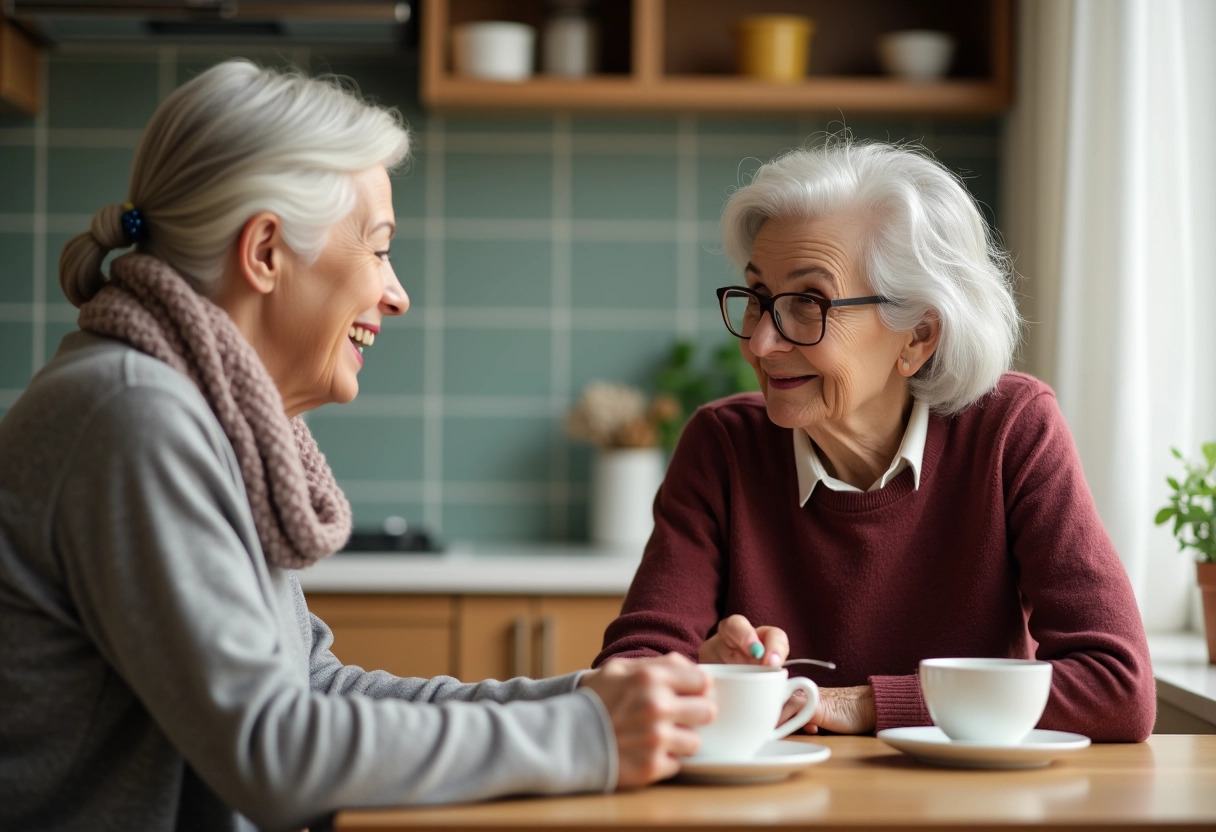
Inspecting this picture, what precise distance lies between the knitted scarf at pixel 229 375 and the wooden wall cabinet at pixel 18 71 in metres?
2.23

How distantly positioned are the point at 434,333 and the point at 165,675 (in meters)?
2.45

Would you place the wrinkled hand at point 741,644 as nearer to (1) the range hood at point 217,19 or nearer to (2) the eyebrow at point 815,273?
(2) the eyebrow at point 815,273

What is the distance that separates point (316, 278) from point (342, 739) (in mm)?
499

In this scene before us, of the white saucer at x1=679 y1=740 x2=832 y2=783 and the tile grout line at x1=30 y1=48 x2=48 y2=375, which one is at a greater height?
the tile grout line at x1=30 y1=48 x2=48 y2=375

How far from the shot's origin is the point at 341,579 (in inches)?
109

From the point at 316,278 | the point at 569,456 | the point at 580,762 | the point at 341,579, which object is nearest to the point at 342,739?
the point at 580,762

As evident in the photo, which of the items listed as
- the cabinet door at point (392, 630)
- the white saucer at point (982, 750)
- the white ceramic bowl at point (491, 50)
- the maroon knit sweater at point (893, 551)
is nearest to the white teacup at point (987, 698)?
the white saucer at point (982, 750)

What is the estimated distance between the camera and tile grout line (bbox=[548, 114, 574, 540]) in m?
3.40

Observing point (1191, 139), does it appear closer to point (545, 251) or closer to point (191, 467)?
point (545, 251)

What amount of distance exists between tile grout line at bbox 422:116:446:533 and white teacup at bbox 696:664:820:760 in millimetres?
2360

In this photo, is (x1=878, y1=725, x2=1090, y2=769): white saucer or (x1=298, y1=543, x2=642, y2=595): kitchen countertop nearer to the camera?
(x1=878, y1=725, x2=1090, y2=769): white saucer

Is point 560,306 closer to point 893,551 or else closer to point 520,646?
point 520,646

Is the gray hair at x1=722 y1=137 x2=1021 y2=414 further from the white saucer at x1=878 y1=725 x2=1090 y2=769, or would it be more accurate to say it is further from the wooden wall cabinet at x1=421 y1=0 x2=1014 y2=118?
the wooden wall cabinet at x1=421 y1=0 x2=1014 y2=118

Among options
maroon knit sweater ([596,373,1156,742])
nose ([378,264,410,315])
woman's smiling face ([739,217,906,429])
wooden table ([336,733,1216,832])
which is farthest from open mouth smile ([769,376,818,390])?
wooden table ([336,733,1216,832])
